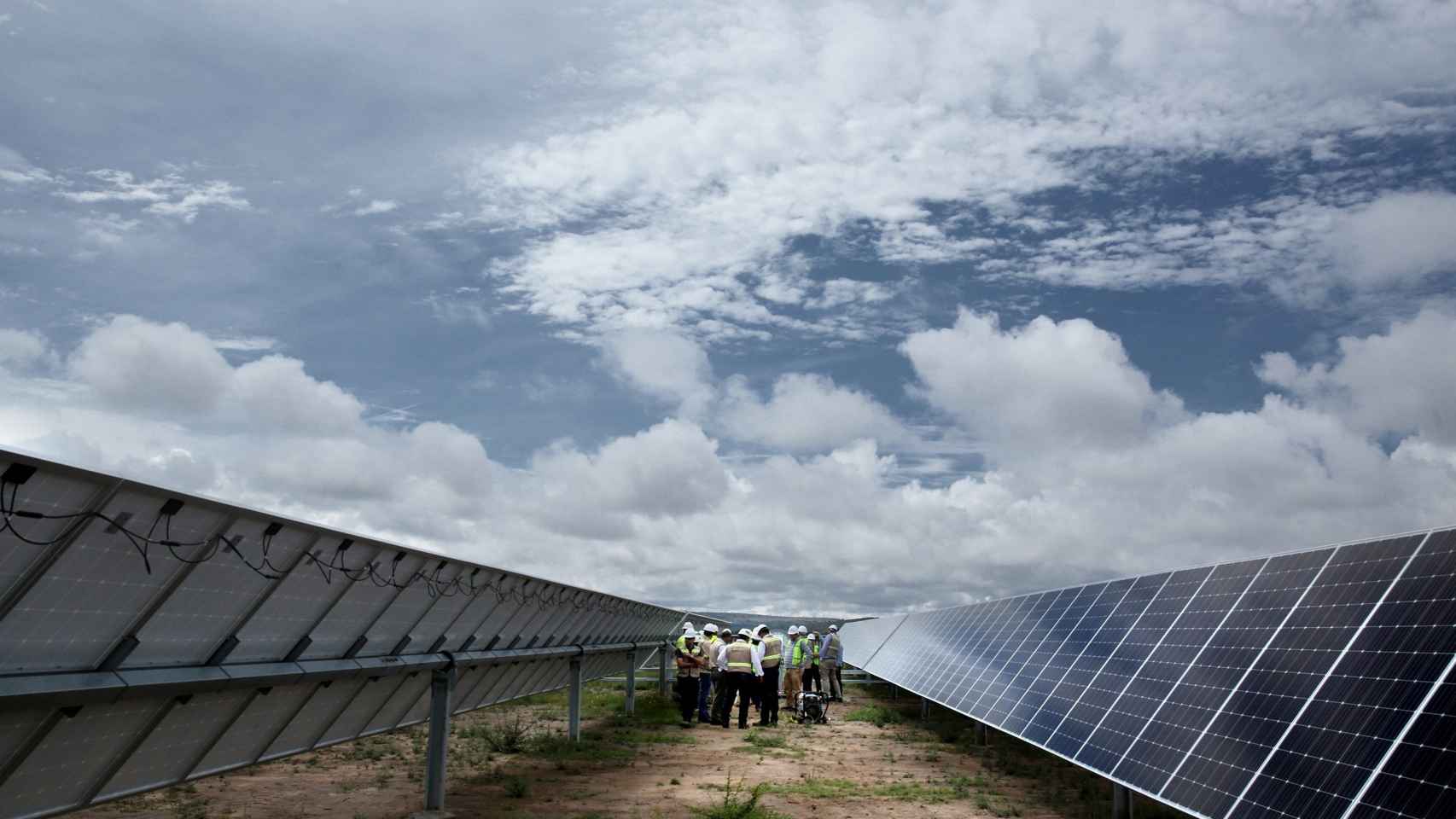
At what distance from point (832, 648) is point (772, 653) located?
6145 mm

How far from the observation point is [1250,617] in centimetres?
1270

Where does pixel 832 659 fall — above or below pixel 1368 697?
below

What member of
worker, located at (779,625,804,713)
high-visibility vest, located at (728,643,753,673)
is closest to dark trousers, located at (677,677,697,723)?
high-visibility vest, located at (728,643,753,673)

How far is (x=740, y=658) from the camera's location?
90.7ft

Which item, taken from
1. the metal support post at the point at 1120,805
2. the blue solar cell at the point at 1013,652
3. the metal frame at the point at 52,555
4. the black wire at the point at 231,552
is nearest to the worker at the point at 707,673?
the blue solar cell at the point at 1013,652

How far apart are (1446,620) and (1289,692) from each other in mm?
1765

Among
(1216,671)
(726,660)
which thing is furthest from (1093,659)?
(726,660)

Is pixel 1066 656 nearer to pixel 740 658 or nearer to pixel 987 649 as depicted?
pixel 987 649

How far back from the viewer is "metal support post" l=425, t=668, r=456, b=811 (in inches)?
573

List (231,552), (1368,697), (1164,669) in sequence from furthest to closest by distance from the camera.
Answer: (1164,669) < (1368,697) < (231,552)

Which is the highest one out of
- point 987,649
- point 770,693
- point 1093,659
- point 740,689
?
point 1093,659

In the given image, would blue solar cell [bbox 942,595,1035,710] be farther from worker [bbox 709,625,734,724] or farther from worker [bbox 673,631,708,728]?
worker [bbox 673,631,708,728]

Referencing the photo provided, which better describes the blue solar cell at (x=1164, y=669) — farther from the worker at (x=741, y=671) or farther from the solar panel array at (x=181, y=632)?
the worker at (x=741, y=671)

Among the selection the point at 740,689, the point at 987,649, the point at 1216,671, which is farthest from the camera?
the point at 740,689
